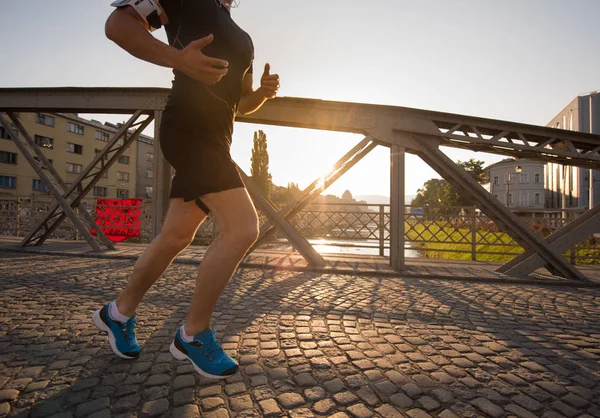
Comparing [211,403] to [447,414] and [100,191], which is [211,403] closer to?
[447,414]

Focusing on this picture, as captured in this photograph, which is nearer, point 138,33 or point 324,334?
point 138,33

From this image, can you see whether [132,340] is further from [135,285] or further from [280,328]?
[280,328]

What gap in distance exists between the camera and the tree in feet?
144

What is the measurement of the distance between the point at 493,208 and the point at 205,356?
19.3 ft

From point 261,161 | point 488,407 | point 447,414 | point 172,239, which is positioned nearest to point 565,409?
point 488,407

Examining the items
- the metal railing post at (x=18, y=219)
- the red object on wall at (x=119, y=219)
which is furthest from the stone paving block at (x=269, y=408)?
the metal railing post at (x=18, y=219)

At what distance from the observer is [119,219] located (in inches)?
436

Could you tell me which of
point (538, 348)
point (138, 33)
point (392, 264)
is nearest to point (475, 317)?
point (538, 348)

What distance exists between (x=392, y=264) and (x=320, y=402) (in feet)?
15.9

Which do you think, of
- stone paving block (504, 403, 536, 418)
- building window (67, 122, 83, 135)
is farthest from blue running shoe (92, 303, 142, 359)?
building window (67, 122, 83, 135)

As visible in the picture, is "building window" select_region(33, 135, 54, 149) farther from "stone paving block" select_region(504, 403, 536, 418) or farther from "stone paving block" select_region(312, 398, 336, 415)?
"stone paving block" select_region(504, 403, 536, 418)

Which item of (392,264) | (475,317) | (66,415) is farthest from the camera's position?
(392,264)

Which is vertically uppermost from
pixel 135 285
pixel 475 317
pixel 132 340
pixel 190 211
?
pixel 190 211

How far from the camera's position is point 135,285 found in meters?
2.00
